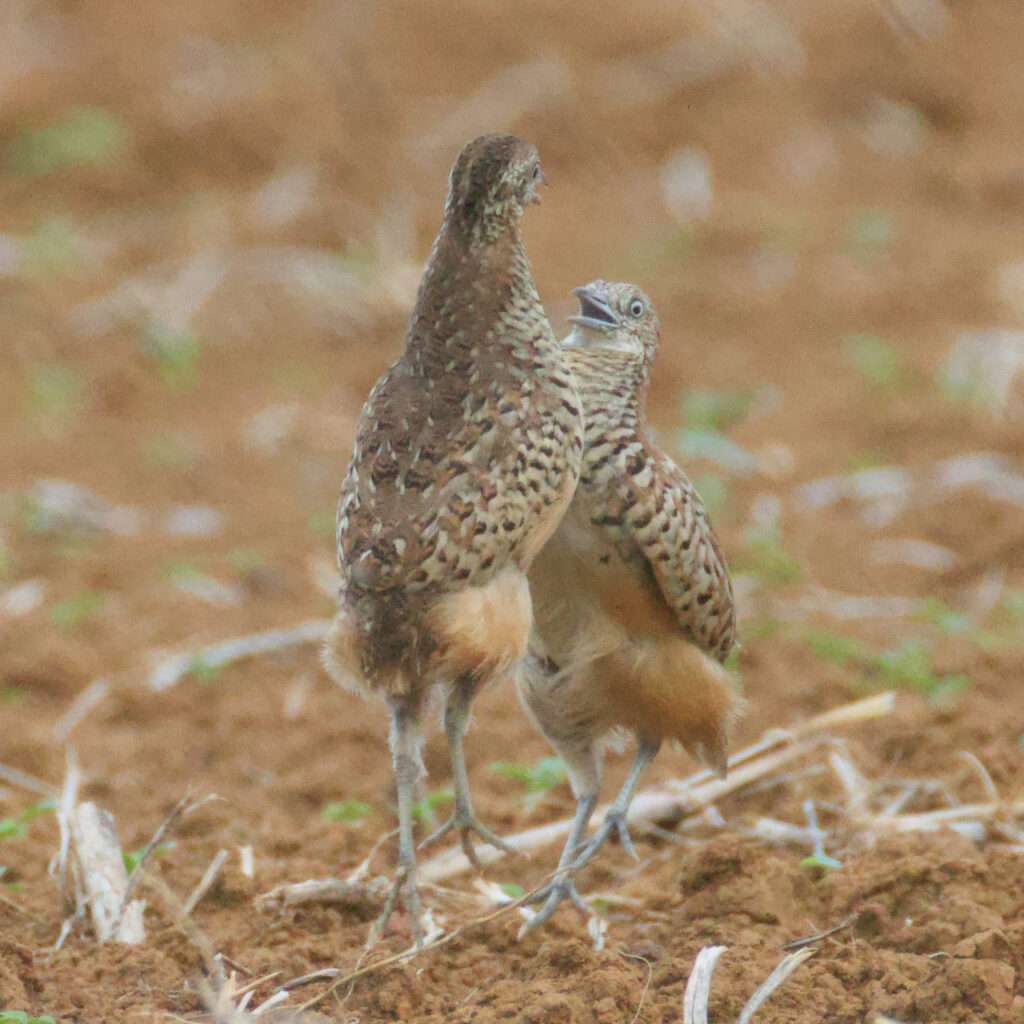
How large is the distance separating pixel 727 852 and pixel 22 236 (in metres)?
8.74

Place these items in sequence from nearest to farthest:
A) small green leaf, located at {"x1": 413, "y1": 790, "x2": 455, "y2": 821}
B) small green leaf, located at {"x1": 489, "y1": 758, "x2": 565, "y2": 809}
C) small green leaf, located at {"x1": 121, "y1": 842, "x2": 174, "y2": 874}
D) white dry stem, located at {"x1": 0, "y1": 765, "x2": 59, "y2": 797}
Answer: small green leaf, located at {"x1": 121, "y1": 842, "x2": 174, "y2": 874}, small green leaf, located at {"x1": 413, "y1": 790, "x2": 455, "y2": 821}, small green leaf, located at {"x1": 489, "y1": 758, "x2": 565, "y2": 809}, white dry stem, located at {"x1": 0, "y1": 765, "x2": 59, "y2": 797}

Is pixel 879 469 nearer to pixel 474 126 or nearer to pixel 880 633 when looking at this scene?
pixel 880 633

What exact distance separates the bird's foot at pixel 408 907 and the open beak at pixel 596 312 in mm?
1489

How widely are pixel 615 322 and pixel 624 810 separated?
4.22 ft

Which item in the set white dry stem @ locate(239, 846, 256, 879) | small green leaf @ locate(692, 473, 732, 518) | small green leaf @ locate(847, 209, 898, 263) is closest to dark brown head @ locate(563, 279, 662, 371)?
white dry stem @ locate(239, 846, 256, 879)

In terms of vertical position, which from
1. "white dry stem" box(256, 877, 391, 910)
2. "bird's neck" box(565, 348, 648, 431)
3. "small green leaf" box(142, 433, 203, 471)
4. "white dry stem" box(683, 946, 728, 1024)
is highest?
"bird's neck" box(565, 348, 648, 431)

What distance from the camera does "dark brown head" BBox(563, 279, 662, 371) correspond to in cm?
443

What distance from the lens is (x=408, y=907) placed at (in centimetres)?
384

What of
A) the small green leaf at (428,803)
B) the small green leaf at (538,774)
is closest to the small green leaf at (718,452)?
the small green leaf at (538,774)

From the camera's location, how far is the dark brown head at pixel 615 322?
4434mm

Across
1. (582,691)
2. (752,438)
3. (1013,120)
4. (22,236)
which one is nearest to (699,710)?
(582,691)

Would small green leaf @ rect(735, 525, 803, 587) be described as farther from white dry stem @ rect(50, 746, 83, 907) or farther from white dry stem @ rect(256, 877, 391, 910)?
white dry stem @ rect(256, 877, 391, 910)

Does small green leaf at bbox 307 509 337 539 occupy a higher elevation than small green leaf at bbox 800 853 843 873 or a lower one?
lower

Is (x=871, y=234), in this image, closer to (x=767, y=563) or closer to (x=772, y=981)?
(x=767, y=563)
